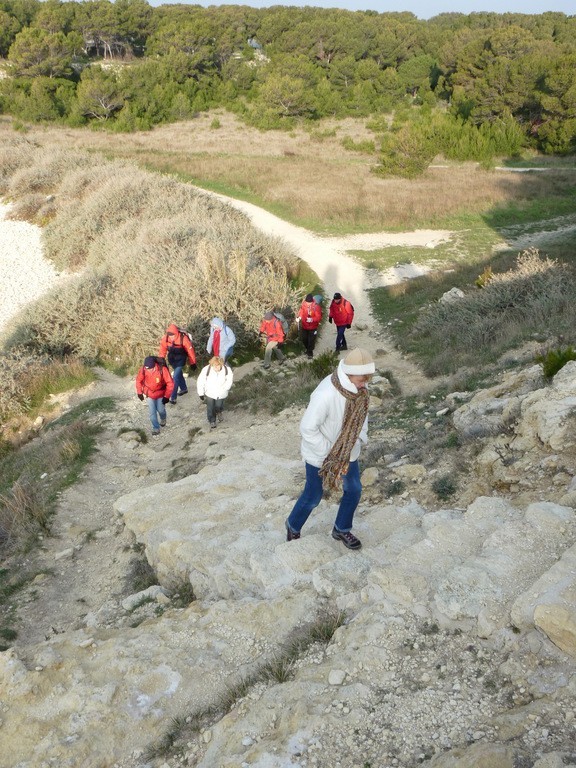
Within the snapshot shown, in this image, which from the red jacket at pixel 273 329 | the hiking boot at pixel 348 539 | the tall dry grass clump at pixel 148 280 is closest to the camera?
the hiking boot at pixel 348 539

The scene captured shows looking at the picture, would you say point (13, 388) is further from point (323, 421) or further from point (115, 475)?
point (323, 421)

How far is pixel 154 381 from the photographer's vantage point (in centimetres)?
932

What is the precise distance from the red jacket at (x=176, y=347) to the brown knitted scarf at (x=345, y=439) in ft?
19.8

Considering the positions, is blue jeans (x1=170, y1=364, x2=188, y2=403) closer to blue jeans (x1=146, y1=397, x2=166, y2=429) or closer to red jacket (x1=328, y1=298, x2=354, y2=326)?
blue jeans (x1=146, y1=397, x2=166, y2=429)

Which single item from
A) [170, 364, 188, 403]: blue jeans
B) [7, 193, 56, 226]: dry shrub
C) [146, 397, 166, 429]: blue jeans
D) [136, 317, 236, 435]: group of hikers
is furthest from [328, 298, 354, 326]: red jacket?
[7, 193, 56, 226]: dry shrub

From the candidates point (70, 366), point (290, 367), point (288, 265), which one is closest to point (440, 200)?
point (288, 265)

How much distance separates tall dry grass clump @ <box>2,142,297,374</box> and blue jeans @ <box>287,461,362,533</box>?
920 centimetres

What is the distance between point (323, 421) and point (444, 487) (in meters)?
1.81

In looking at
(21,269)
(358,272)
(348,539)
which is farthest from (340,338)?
(21,269)

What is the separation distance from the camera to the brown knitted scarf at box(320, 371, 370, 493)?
4422mm

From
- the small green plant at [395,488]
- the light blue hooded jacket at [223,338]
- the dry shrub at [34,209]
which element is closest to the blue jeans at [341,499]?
the small green plant at [395,488]

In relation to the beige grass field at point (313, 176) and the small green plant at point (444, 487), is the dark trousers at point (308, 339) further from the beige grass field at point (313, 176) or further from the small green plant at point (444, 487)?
the beige grass field at point (313, 176)

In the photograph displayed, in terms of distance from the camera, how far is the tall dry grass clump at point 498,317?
10.8 metres

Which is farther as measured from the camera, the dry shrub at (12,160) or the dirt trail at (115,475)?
the dry shrub at (12,160)
